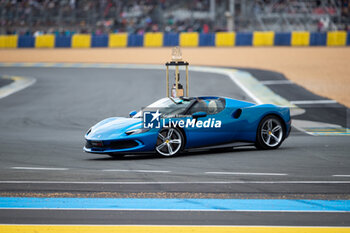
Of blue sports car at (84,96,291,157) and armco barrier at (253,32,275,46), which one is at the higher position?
armco barrier at (253,32,275,46)

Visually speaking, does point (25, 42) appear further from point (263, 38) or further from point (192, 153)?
point (192, 153)

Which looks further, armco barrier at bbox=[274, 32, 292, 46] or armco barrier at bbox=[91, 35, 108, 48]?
armco barrier at bbox=[91, 35, 108, 48]

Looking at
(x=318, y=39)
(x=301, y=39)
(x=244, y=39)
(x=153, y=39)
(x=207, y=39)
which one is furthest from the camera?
(x=153, y=39)

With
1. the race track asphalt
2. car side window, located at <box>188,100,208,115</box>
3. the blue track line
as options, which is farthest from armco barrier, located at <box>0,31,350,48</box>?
the blue track line

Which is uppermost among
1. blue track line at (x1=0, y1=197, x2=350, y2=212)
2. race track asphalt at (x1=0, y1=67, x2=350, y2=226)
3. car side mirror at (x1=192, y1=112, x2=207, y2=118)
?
car side mirror at (x1=192, y1=112, x2=207, y2=118)

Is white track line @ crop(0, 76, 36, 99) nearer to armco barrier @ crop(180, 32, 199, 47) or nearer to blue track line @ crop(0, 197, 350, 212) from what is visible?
blue track line @ crop(0, 197, 350, 212)

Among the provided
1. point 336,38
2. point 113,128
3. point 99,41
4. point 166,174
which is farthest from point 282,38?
point 166,174

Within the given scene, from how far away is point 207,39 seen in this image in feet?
152

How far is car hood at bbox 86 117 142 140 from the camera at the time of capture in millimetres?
9867

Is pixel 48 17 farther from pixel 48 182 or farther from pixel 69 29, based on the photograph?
pixel 48 182

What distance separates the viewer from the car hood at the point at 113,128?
32.4 ft

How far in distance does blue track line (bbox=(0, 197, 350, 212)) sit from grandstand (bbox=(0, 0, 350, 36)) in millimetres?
41044

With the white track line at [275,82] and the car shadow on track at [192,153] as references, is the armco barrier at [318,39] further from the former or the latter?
the car shadow on track at [192,153]

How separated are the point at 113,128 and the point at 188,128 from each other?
124 cm
